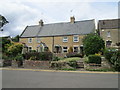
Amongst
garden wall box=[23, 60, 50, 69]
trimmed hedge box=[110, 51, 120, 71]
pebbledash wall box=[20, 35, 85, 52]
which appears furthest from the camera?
pebbledash wall box=[20, 35, 85, 52]

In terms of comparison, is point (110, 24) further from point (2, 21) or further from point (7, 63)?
point (2, 21)

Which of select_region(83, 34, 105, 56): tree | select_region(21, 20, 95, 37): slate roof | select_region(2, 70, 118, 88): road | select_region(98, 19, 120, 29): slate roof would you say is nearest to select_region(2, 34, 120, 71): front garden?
Answer: select_region(2, 70, 118, 88): road

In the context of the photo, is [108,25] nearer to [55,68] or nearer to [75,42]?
[75,42]

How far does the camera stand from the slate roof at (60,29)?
1255 inches

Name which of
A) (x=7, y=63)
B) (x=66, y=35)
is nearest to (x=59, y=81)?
(x=7, y=63)

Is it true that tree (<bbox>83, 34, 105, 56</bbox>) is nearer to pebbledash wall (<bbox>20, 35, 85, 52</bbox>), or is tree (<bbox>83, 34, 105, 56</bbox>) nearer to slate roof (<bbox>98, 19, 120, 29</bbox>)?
Result: pebbledash wall (<bbox>20, 35, 85, 52</bbox>)

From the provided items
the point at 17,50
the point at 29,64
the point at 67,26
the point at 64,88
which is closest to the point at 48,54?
the point at 29,64

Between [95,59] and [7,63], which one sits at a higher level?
[95,59]

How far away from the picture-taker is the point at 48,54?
56.7 ft

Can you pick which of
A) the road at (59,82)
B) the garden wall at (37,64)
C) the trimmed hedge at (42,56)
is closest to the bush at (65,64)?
the garden wall at (37,64)

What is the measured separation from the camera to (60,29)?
3500cm

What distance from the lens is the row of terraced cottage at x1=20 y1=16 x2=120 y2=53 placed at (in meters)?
30.2

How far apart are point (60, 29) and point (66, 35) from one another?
3746mm

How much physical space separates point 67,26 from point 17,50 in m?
16.4
